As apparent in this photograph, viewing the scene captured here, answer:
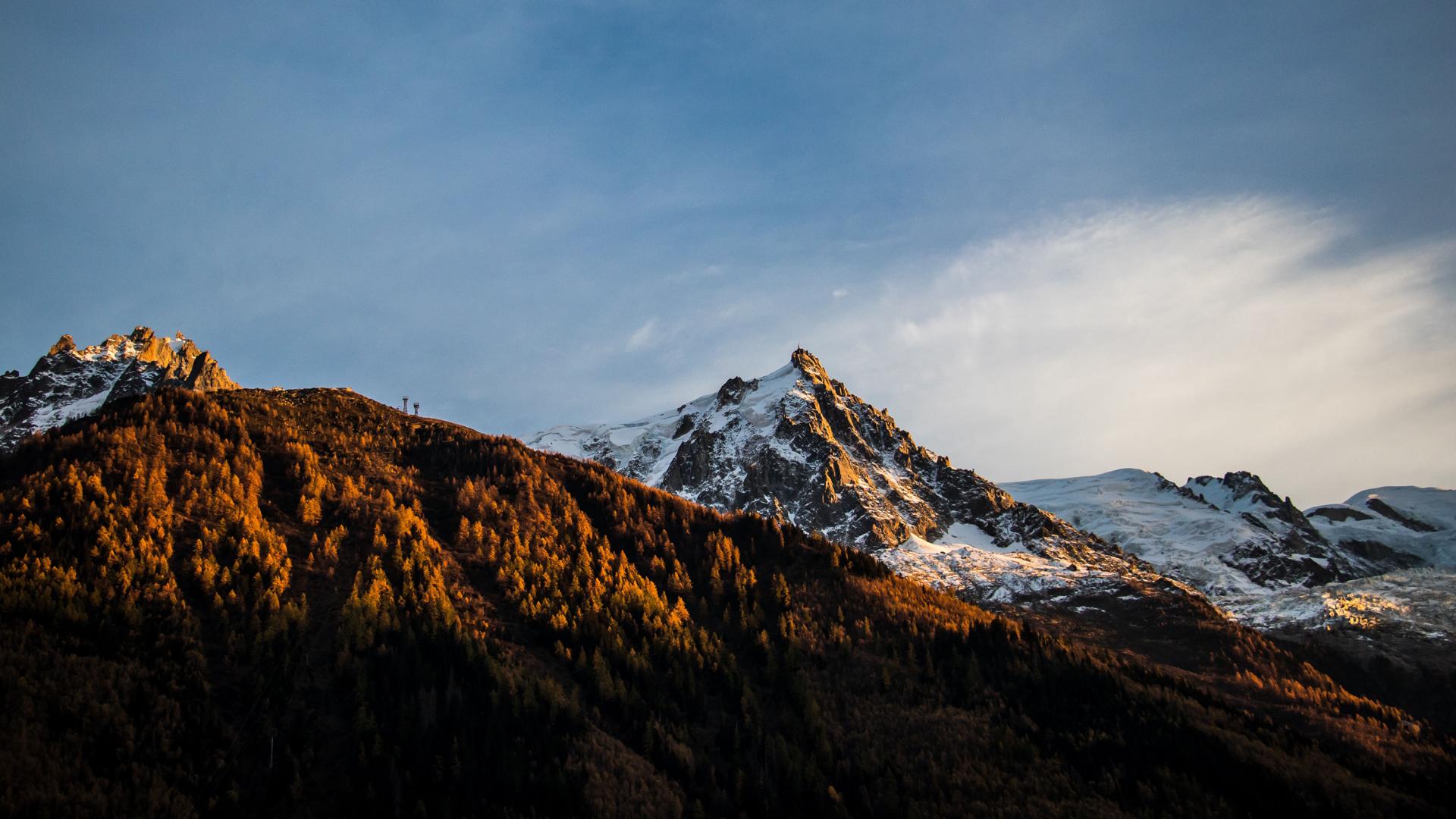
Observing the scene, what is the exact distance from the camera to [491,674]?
107188 mm

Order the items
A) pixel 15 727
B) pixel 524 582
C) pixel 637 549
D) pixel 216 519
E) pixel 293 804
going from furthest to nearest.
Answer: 1. pixel 637 549
2. pixel 524 582
3. pixel 216 519
4. pixel 293 804
5. pixel 15 727

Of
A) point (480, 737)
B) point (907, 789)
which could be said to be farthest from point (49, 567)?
point (907, 789)

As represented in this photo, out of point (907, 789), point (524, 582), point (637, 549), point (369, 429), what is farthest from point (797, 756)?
point (369, 429)

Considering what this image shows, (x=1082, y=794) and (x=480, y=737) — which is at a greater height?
(x=480, y=737)

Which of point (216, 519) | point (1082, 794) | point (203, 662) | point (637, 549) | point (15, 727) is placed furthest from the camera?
point (637, 549)

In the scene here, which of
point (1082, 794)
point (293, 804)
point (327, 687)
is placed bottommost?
point (1082, 794)

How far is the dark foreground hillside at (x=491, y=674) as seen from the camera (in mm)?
83812

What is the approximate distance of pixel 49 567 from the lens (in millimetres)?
93000

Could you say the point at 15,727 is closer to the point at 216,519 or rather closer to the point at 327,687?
the point at 327,687

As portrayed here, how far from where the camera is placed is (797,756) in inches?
4338

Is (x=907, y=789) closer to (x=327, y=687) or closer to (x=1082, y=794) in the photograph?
(x=1082, y=794)

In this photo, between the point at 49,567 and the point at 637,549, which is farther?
the point at 637,549

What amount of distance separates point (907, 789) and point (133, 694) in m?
88.9

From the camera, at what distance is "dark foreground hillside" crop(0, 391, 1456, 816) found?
275ft
